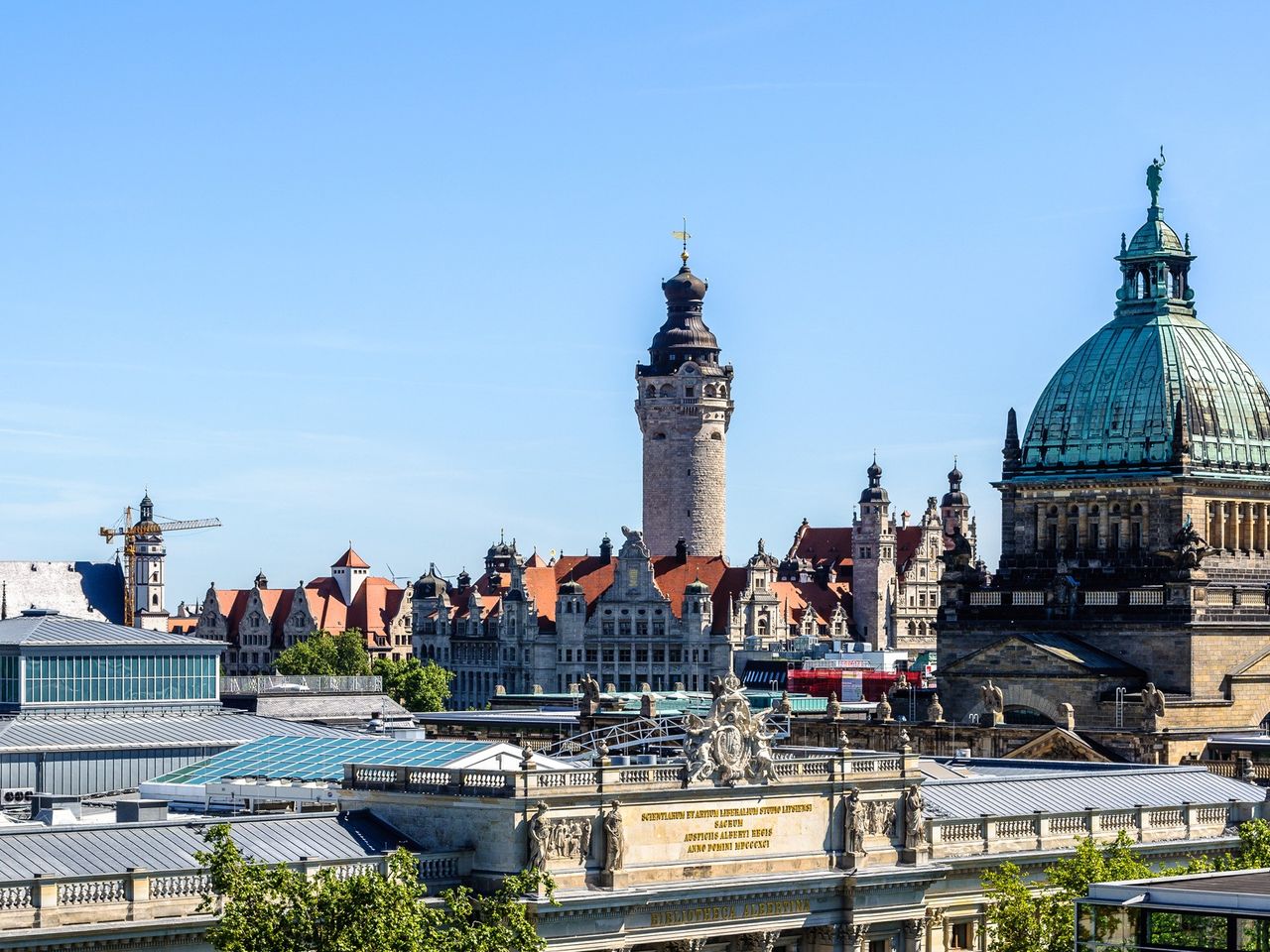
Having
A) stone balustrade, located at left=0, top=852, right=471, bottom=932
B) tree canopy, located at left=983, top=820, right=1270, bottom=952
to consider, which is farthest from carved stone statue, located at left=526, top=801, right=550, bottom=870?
tree canopy, located at left=983, top=820, right=1270, bottom=952

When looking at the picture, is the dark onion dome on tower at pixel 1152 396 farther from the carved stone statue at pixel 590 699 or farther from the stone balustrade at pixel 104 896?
the stone balustrade at pixel 104 896

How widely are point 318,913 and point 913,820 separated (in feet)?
88.6

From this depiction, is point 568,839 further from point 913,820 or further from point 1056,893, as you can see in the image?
point 1056,893

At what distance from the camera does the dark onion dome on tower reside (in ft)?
433

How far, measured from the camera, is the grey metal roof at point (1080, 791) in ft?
320

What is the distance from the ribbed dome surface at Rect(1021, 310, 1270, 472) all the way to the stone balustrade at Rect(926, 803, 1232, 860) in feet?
103

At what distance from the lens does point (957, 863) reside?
9281cm

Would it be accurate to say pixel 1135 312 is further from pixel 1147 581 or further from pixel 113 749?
pixel 113 749

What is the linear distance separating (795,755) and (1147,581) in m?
40.4

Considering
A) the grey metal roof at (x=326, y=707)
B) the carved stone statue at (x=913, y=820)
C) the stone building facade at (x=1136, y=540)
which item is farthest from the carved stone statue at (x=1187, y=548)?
the grey metal roof at (x=326, y=707)

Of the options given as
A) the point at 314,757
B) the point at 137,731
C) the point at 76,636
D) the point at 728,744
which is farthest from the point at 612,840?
the point at 76,636

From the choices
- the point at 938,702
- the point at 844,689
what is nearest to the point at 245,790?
the point at 938,702

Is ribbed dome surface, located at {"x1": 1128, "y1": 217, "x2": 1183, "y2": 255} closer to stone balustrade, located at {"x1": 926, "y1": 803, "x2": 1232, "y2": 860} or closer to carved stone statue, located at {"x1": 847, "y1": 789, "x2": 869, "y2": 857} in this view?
stone balustrade, located at {"x1": 926, "y1": 803, "x2": 1232, "y2": 860}

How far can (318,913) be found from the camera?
69.7 meters
